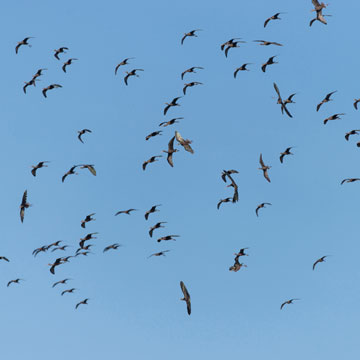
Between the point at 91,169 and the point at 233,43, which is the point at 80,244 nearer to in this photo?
the point at 91,169

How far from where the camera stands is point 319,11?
307 feet

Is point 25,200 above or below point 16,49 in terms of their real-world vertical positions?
below

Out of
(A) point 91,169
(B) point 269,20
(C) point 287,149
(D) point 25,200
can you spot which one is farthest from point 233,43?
(D) point 25,200

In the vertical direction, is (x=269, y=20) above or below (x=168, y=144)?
above

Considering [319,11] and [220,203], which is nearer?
[319,11]

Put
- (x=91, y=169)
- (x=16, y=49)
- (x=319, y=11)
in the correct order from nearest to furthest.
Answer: (x=319, y=11) → (x=91, y=169) → (x=16, y=49)

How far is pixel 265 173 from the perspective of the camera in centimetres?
10444

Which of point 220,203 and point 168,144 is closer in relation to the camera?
point 168,144

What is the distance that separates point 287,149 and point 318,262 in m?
13.6

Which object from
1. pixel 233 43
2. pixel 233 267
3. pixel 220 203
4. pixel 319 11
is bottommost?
pixel 233 267

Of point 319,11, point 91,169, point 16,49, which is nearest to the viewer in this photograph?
point 319,11

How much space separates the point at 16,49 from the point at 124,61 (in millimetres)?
12145

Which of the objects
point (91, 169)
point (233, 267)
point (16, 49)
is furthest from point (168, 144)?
point (16, 49)

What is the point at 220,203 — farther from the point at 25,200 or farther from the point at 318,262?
the point at 25,200
